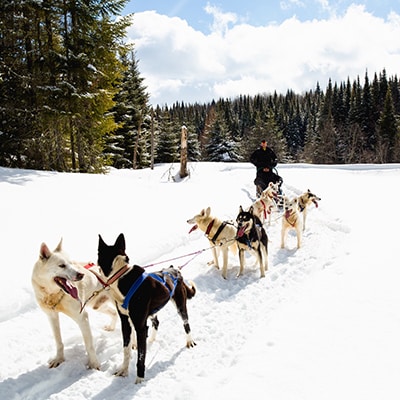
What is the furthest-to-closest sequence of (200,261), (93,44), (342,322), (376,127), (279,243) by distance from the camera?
(376,127) → (93,44) → (279,243) → (200,261) → (342,322)

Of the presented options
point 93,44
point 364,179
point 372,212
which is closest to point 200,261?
point 372,212

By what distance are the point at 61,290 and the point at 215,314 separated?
226cm

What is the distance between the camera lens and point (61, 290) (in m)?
3.30

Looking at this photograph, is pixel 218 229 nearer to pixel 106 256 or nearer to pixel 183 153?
pixel 106 256

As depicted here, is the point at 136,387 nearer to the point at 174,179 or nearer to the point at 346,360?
the point at 346,360

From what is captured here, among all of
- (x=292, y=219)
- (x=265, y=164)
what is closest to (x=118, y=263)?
(x=292, y=219)

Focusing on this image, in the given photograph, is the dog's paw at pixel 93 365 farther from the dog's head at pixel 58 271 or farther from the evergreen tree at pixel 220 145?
the evergreen tree at pixel 220 145

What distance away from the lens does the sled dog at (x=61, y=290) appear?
3.16 metres

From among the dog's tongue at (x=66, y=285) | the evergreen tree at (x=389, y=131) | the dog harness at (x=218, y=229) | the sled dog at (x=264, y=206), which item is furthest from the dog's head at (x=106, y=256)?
the evergreen tree at (x=389, y=131)

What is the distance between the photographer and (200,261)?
6.73 meters

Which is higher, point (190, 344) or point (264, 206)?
point (264, 206)

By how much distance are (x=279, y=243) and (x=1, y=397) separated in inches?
253

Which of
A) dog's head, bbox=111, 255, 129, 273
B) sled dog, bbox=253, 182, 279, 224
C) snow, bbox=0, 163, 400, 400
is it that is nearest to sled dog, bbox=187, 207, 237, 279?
snow, bbox=0, 163, 400, 400

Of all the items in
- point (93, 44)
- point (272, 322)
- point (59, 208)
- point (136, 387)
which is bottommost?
point (136, 387)
